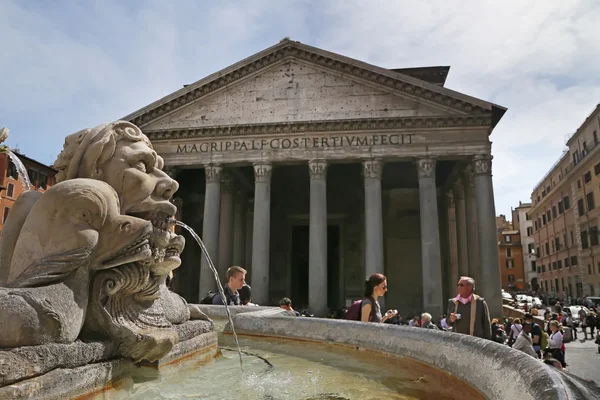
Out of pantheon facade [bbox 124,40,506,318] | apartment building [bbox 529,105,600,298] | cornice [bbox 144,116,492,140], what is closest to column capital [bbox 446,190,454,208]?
pantheon facade [bbox 124,40,506,318]

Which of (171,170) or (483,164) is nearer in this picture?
(483,164)

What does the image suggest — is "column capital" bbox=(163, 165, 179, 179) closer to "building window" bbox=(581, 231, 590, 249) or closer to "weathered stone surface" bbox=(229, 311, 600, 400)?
"weathered stone surface" bbox=(229, 311, 600, 400)

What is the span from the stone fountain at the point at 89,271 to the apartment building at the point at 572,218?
3688 centimetres

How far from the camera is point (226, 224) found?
1991cm

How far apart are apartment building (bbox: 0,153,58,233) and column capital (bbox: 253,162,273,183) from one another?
16.2m

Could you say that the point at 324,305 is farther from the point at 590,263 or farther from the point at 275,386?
the point at 590,263

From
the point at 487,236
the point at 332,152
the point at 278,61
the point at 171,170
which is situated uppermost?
the point at 278,61

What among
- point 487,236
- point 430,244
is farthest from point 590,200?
point 430,244

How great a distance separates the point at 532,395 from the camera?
1.34m

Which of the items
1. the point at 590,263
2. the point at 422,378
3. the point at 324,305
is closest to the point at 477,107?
the point at 324,305

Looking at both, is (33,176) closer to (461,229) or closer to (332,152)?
(332,152)

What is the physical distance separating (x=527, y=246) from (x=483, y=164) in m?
46.7

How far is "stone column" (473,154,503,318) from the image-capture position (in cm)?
1623

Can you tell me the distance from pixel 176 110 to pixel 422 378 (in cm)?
1876
